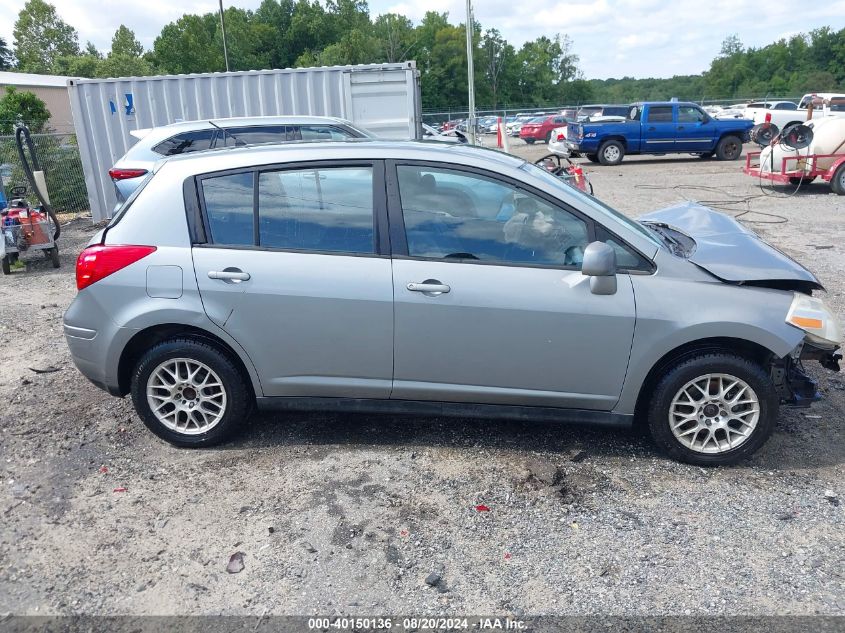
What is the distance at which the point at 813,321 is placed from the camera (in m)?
3.84

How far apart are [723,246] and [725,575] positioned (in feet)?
6.56

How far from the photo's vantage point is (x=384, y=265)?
13.0 feet

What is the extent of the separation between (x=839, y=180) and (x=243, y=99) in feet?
39.1

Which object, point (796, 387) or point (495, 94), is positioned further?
point (495, 94)

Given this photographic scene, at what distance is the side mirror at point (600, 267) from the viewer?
3.69 meters

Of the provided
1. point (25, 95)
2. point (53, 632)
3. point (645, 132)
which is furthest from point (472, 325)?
point (25, 95)

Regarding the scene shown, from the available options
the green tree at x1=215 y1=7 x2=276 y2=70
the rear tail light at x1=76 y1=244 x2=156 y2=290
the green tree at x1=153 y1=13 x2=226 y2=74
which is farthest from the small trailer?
the green tree at x1=215 y1=7 x2=276 y2=70

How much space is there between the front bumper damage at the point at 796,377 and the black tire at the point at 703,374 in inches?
4.4

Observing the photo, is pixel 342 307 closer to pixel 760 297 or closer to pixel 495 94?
pixel 760 297

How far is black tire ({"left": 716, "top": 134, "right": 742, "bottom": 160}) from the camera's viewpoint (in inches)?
890

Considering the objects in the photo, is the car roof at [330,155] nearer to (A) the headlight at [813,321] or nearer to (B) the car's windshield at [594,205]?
(B) the car's windshield at [594,205]

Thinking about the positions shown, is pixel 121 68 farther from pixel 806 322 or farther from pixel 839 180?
pixel 806 322

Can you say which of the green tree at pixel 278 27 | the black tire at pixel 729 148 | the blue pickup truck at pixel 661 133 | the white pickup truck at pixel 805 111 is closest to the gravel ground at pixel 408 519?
the blue pickup truck at pixel 661 133

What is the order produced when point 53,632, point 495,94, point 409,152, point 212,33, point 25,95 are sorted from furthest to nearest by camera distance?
1. point 495,94
2. point 212,33
3. point 25,95
4. point 409,152
5. point 53,632
